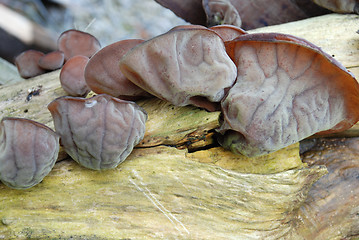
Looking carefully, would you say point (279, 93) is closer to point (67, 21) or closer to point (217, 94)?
point (217, 94)

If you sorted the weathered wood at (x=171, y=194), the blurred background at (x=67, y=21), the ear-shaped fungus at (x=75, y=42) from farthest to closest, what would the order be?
the blurred background at (x=67, y=21), the ear-shaped fungus at (x=75, y=42), the weathered wood at (x=171, y=194)

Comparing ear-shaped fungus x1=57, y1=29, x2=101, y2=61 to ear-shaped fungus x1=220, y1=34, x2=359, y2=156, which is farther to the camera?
ear-shaped fungus x1=57, y1=29, x2=101, y2=61

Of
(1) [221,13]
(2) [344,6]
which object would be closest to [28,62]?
(1) [221,13]

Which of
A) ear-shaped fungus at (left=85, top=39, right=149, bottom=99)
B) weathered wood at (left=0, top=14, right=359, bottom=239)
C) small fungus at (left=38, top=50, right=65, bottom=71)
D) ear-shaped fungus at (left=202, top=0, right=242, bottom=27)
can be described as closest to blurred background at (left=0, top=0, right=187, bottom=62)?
ear-shaped fungus at (left=202, top=0, right=242, bottom=27)

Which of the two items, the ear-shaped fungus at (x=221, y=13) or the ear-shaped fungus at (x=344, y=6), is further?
the ear-shaped fungus at (x=221, y=13)


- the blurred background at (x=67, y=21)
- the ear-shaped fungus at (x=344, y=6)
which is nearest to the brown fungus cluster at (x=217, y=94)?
the ear-shaped fungus at (x=344, y=6)

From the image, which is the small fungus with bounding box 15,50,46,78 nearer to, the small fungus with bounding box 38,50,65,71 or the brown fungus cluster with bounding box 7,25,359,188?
the small fungus with bounding box 38,50,65,71

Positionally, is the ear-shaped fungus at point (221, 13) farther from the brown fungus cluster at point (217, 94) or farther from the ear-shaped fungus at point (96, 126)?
the ear-shaped fungus at point (96, 126)
